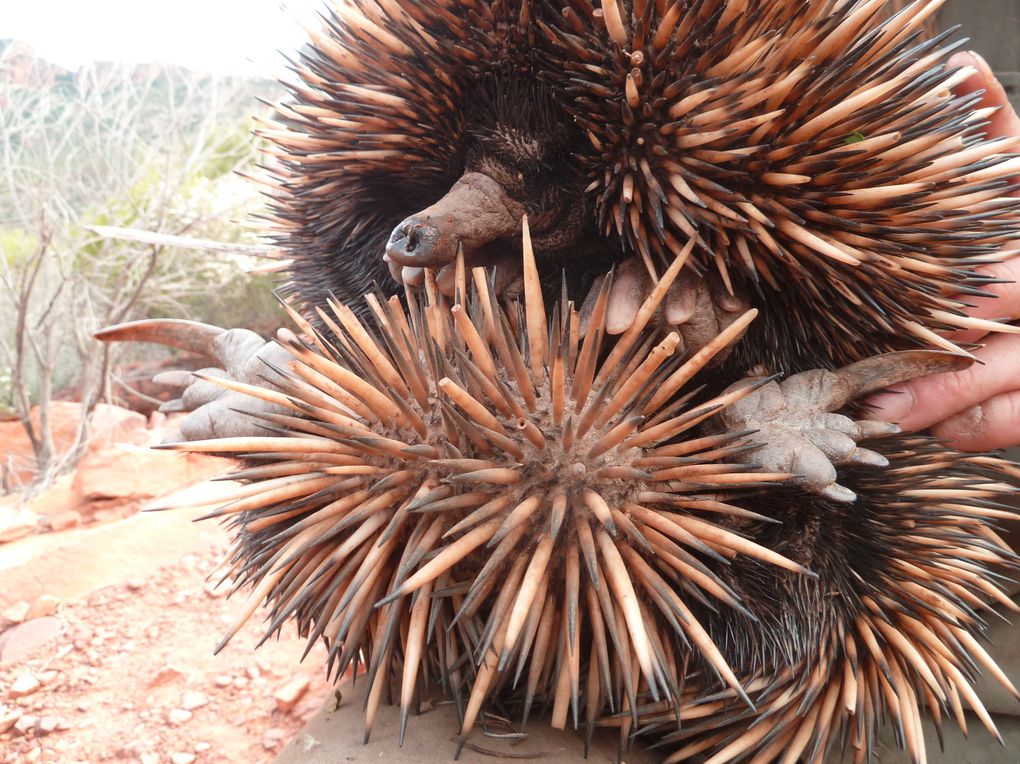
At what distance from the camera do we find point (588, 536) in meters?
0.70

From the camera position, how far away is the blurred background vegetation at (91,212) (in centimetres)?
397

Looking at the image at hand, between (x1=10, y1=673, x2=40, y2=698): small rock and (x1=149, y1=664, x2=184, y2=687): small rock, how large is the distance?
9.2 inches

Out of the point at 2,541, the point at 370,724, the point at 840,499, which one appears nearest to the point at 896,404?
the point at 840,499

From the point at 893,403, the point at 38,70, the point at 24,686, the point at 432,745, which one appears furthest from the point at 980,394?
the point at 38,70

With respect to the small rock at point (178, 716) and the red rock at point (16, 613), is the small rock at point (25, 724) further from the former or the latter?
the red rock at point (16, 613)

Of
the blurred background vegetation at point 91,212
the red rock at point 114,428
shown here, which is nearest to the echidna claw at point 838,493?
the blurred background vegetation at point 91,212

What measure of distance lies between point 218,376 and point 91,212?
411 centimetres

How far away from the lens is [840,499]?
738 mm

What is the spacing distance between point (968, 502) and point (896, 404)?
0.46 ft

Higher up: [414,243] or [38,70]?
[38,70]

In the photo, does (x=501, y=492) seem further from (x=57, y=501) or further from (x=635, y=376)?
(x=57, y=501)

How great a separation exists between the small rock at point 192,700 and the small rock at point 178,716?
14mm

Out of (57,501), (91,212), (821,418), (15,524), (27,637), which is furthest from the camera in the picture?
(91,212)

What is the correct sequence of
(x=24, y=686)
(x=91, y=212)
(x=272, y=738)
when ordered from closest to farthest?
(x=272, y=738), (x=24, y=686), (x=91, y=212)
